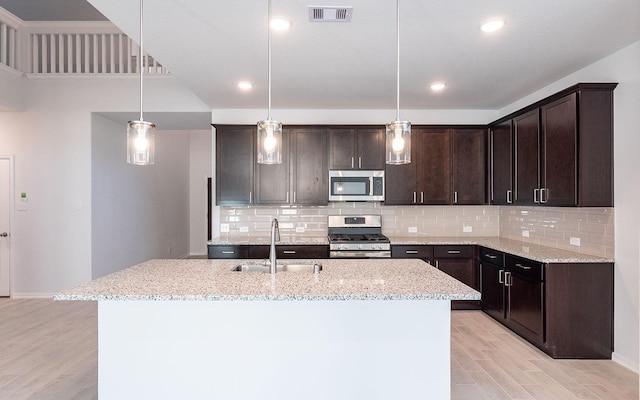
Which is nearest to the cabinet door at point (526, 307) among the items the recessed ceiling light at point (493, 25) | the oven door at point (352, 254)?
the oven door at point (352, 254)

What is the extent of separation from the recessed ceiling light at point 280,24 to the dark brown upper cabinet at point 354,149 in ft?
7.43

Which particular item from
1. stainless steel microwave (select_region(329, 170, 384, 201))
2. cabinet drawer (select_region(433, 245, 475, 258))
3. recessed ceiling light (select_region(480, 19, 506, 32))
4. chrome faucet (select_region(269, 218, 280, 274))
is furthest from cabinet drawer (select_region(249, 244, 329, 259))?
recessed ceiling light (select_region(480, 19, 506, 32))

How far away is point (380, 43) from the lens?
289 centimetres

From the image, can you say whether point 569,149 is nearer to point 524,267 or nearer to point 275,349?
point 524,267

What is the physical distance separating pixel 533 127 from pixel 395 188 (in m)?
1.69

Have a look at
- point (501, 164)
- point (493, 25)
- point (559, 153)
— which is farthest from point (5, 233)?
point (559, 153)

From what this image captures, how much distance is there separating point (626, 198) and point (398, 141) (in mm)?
2223

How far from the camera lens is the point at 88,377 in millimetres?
2924

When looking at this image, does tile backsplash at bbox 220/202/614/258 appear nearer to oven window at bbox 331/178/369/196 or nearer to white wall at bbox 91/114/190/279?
oven window at bbox 331/178/369/196

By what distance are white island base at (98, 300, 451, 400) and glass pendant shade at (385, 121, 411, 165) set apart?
2.85 ft

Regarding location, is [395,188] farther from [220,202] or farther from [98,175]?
[98,175]

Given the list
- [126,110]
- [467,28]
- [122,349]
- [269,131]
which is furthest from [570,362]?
[126,110]

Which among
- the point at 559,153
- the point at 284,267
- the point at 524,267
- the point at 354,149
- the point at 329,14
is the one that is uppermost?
the point at 329,14

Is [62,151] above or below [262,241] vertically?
above
